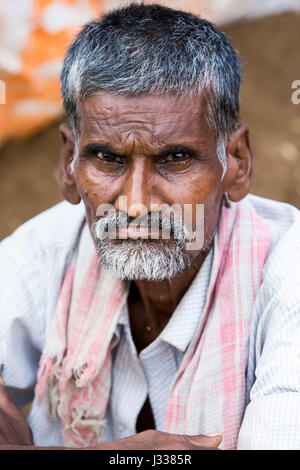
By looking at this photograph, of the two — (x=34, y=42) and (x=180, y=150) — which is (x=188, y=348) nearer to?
(x=180, y=150)

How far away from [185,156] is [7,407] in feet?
2.94

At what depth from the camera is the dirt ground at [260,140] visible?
12.6 ft

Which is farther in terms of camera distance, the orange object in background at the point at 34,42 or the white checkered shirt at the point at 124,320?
the orange object in background at the point at 34,42

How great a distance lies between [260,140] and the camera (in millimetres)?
3980

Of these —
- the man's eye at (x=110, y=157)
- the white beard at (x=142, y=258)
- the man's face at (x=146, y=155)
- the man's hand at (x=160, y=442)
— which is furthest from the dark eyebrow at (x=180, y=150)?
the man's hand at (x=160, y=442)

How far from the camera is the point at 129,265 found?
5.62 feet

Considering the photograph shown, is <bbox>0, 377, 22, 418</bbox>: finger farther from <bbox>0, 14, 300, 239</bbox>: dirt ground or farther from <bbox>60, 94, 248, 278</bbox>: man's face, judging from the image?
<bbox>0, 14, 300, 239</bbox>: dirt ground

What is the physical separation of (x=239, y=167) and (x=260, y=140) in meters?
2.16

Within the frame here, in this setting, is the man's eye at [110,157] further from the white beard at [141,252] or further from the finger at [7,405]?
the finger at [7,405]

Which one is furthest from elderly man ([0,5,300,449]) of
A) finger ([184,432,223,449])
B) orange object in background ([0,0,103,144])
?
orange object in background ([0,0,103,144])

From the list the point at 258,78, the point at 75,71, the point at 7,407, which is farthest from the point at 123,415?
the point at 258,78

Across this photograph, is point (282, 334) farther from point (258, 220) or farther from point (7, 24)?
point (7, 24)

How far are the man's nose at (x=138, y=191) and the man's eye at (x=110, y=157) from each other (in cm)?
5

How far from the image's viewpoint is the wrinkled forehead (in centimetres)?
164
